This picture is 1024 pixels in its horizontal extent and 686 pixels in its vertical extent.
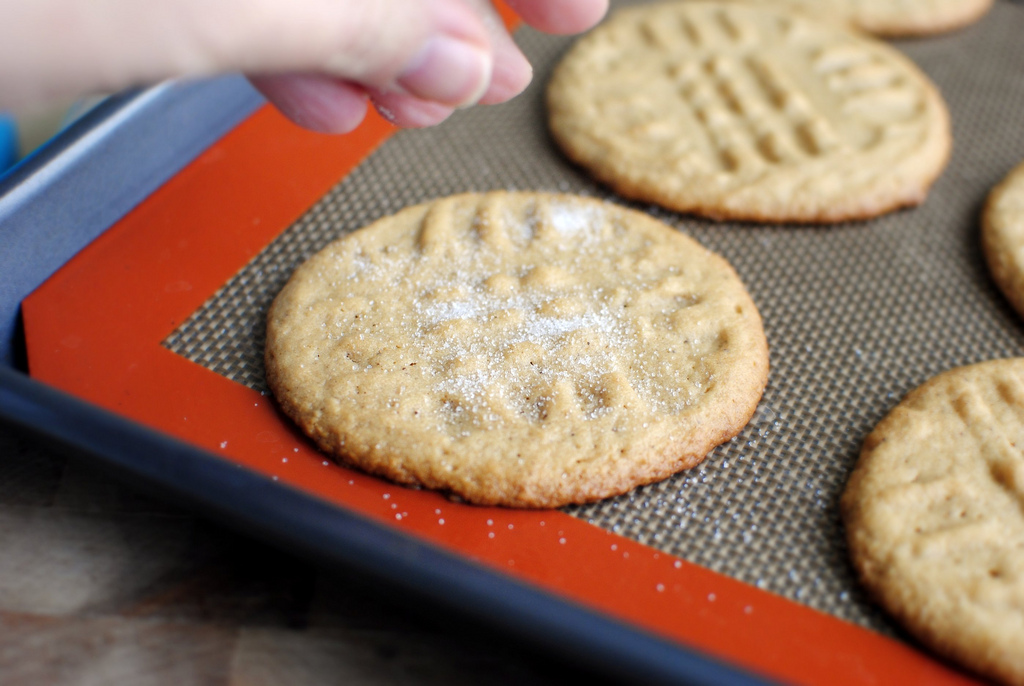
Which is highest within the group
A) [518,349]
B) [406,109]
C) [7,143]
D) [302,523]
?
[7,143]

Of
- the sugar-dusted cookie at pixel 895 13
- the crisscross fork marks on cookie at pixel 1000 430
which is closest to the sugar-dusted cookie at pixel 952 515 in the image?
the crisscross fork marks on cookie at pixel 1000 430

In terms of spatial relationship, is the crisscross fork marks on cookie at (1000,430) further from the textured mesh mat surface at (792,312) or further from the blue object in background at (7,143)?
the blue object in background at (7,143)

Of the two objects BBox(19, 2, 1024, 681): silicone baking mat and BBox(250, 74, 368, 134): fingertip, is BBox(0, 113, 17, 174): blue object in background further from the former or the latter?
BBox(250, 74, 368, 134): fingertip

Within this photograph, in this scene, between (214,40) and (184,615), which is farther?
(184,615)

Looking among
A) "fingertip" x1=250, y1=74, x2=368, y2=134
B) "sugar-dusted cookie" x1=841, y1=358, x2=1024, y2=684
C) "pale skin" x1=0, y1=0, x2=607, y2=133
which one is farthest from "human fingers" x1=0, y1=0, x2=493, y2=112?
"sugar-dusted cookie" x1=841, y1=358, x2=1024, y2=684

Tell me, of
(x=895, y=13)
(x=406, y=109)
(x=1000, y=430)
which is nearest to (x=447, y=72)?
(x=406, y=109)

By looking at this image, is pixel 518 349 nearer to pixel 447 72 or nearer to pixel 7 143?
pixel 447 72
